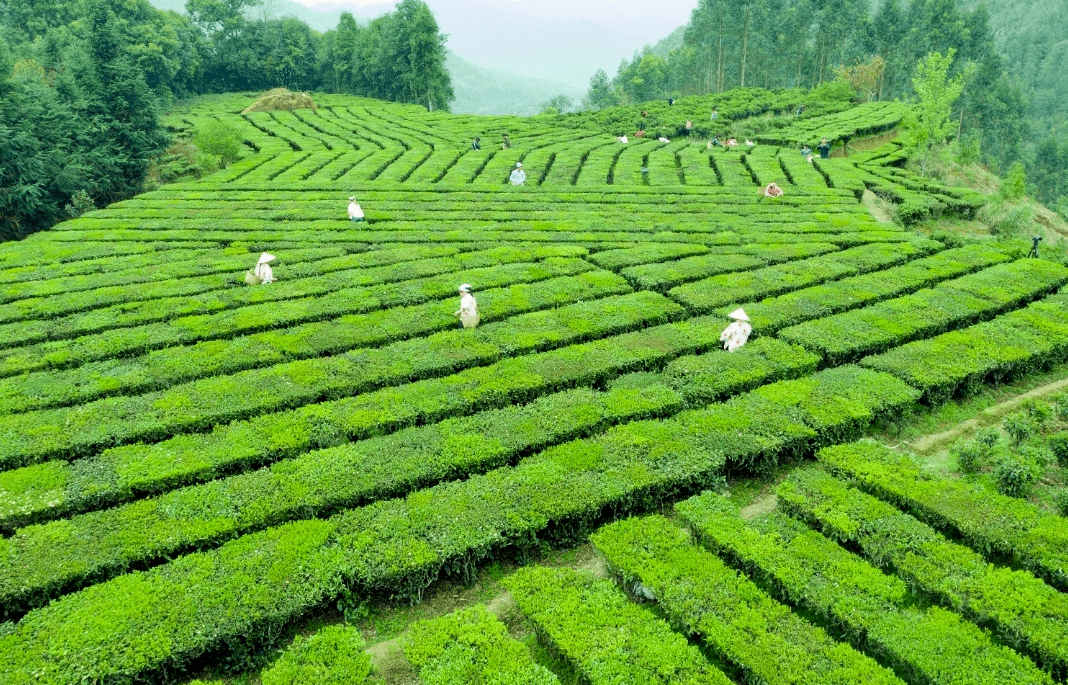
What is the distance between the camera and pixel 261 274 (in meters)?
19.5

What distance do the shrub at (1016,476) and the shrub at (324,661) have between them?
10275 millimetres

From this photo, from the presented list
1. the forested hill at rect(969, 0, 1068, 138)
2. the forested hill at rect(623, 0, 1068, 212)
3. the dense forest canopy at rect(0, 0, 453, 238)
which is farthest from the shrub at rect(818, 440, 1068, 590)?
the forested hill at rect(969, 0, 1068, 138)

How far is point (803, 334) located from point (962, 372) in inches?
129

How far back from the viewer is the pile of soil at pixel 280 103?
2498 inches

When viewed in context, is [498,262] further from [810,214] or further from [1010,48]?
[1010,48]

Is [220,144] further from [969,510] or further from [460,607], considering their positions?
[969,510]

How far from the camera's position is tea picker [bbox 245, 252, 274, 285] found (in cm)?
1941

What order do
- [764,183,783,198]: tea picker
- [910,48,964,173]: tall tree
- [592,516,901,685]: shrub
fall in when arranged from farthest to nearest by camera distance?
[910,48,964,173]: tall tree < [764,183,783,198]: tea picker < [592,516,901,685]: shrub

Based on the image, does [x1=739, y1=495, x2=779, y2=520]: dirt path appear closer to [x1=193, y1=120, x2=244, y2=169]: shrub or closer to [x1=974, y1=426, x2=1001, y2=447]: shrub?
[x1=974, y1=426, x2=1001, y2=447]: shrub

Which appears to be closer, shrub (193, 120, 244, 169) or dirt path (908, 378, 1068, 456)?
dirt path (908, 378, 1068, 456)

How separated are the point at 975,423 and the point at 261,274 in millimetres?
18963

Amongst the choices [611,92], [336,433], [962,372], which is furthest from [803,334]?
[611,92]

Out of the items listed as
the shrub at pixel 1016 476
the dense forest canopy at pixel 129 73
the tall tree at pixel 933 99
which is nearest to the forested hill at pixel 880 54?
the tall tree at pixel 933 99

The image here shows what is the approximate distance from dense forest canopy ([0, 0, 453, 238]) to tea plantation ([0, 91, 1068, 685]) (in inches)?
663
